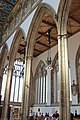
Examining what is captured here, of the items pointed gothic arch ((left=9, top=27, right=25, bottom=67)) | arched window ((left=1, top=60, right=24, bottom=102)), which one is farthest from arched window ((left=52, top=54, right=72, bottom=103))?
pointed gothic arch ((left=9, top=27, right=25, bottom=67))

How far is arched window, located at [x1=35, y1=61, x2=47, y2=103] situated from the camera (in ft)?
51.2

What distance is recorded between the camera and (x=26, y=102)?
8.43m

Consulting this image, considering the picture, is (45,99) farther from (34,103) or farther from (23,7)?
(23,7)

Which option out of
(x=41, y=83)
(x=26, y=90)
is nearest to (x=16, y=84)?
(x=41, y=83)

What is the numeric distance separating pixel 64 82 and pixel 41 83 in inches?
405

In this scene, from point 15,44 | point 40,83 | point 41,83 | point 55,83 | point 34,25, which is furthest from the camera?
point 40,83

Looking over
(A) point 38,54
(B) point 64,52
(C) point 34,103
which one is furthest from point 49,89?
(B) point 64,52

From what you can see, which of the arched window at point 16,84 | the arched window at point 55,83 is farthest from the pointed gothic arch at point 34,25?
the arched window at point 16,84

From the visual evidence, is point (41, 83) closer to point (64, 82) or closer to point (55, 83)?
point (55, 83)

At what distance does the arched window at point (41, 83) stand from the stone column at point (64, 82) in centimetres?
933

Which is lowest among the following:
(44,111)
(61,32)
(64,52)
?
(44,111)

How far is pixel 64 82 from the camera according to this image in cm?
Result: 624

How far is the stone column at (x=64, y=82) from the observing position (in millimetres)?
5844

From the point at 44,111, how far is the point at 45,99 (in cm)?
122
